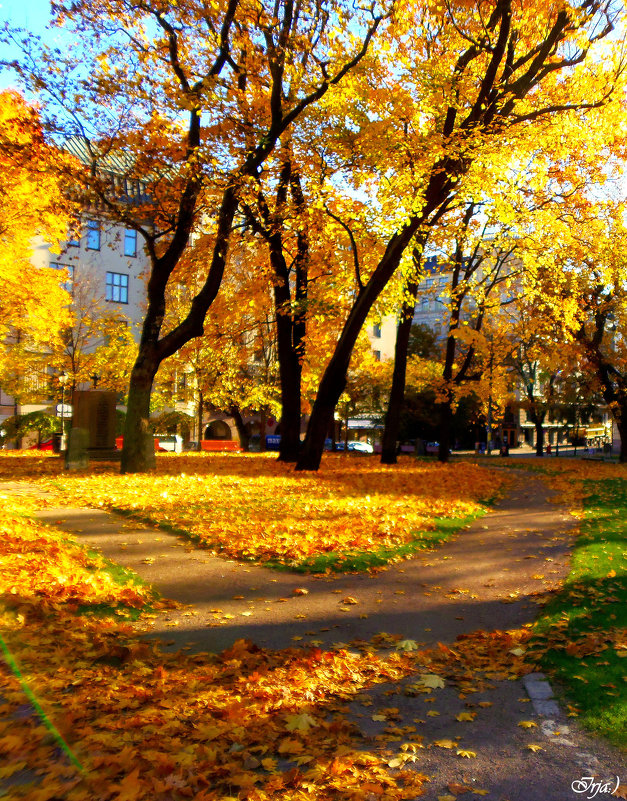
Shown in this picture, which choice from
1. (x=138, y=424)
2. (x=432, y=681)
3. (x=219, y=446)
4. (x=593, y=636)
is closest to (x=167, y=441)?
(x=219, y=446)

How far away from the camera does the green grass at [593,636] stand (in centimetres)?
394

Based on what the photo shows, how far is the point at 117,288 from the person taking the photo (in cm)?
5434

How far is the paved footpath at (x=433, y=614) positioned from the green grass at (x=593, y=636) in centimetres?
18

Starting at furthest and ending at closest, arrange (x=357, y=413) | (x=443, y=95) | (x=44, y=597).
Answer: (x=357, y=413), (x=443, y=95), (x=44, y=597)

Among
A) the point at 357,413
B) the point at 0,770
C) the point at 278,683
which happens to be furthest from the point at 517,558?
the point at 357,413

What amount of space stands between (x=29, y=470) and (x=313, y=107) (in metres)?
11.5

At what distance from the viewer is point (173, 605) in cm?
598

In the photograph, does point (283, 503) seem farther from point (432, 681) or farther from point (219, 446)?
point (219, 446)

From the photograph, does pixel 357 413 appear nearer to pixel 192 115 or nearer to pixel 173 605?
pixel 192 115

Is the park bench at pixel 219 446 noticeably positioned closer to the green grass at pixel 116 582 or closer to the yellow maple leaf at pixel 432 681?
the green grass at pixel 116 582

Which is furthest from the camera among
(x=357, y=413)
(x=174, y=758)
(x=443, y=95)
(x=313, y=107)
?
(x=357, y=413)

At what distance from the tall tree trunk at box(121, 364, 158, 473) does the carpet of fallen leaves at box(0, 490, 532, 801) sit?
10370 millimetres

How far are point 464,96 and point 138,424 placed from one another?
11.0 meters

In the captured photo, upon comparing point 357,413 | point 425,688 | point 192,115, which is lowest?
point 425,688
